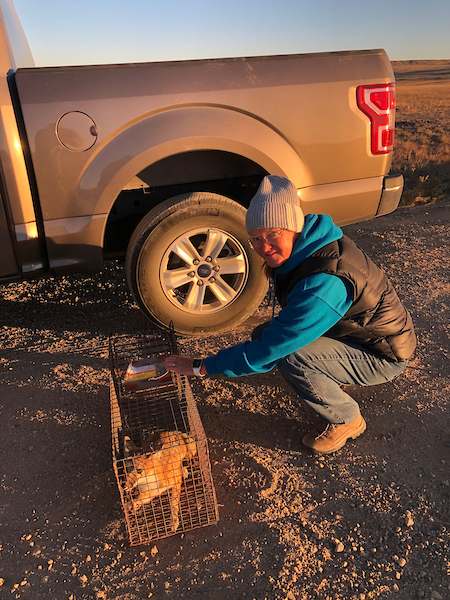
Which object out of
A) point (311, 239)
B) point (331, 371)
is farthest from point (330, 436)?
point (311, 239)

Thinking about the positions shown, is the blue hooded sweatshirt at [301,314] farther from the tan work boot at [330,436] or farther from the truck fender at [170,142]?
the truck fender at [170,142]

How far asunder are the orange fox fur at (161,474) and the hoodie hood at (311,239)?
94cm

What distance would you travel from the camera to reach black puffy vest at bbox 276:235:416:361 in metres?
2.03

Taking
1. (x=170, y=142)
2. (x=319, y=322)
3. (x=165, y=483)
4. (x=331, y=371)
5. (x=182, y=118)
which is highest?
(x=182, y=118)

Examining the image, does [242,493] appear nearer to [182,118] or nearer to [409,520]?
[409,520]

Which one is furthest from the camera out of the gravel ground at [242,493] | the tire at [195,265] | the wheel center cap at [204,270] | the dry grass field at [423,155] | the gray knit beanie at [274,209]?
the dry grass field at [423,155]

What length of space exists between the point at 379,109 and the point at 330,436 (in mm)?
2278

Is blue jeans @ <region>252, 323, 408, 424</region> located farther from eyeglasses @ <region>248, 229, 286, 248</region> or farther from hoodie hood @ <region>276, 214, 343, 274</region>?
eyeglasses @ <region>248, 229, 286, 248</region>

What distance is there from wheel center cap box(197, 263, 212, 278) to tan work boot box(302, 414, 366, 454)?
4.39 ft

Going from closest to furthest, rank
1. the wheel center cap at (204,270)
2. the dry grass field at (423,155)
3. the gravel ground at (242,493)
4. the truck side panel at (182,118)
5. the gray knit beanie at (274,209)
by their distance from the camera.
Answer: the gravel ground at (242,493), the gray knit beanie at (274,209), the truck side panel at (182,118), the wheel center cap at (204,270), the dry grass field at (423,155)

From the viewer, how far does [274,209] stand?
1965 mm

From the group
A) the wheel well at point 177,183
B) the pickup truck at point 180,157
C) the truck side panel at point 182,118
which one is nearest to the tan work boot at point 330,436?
the pickup truck at point 180,157

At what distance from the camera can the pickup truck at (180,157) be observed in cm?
277

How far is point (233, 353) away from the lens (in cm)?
212
